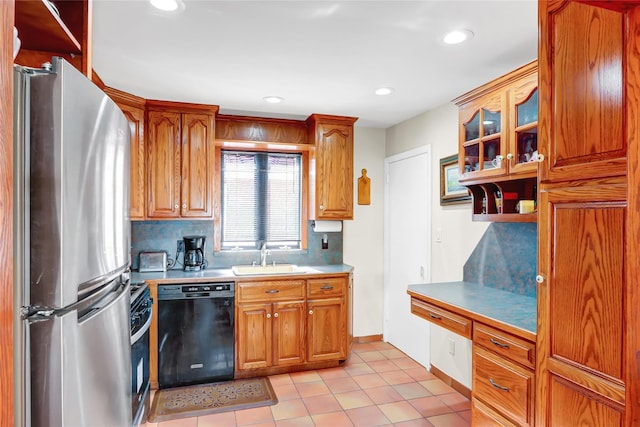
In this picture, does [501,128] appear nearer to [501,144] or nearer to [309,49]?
[501,144]

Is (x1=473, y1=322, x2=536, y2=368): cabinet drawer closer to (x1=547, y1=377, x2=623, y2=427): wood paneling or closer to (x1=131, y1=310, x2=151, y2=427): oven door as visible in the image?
(x1=547, y1=377, x2=623, y2=427): wood paneling

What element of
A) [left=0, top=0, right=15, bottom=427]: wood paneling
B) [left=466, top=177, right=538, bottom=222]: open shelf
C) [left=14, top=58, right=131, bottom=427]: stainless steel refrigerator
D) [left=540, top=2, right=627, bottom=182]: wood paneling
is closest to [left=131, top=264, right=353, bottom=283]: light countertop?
[left=466, top=177, right=538, bottom=222]: open shelf

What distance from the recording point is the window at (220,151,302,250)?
3.89 meters

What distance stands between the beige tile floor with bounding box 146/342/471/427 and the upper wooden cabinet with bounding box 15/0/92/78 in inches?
91.3

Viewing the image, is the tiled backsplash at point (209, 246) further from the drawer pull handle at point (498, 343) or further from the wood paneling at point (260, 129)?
the drawer pull handle at point (498, 343)

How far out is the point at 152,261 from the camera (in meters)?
3.44

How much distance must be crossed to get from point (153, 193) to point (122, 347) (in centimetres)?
219

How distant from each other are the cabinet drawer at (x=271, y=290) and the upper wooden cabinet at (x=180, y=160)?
2.46ft

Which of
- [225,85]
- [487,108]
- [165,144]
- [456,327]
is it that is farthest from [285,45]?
[456,327]

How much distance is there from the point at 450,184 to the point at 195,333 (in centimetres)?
245

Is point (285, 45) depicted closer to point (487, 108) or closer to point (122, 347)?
point (487, 108)

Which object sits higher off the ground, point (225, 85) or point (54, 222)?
point (225, 85)

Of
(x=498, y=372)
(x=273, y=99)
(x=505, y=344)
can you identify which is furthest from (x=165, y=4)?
(x=498, y=372)

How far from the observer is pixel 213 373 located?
3.22 m
